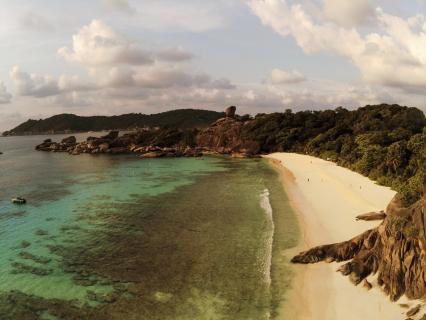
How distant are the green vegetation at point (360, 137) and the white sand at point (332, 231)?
397 cm

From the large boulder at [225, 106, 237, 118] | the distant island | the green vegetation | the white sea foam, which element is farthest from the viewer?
the large boulder at [225, 106, 237, 118]

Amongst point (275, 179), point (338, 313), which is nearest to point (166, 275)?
point (338, 313)

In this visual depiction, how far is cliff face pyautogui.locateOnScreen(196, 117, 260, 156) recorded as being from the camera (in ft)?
376

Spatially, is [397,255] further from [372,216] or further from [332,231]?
[372,216]

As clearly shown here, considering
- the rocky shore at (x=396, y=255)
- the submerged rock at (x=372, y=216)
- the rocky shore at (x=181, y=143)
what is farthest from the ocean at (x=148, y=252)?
the rocky shore at (x=181, y=143)

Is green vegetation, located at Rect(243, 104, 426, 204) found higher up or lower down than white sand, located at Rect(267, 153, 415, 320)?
higher up

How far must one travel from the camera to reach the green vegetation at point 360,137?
52531 millimetres

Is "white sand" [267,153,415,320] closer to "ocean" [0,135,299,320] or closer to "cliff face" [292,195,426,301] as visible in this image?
"cliff face" [292,195,426,301]

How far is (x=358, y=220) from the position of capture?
34375 mm

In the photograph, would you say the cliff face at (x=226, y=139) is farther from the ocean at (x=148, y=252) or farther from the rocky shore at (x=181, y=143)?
the ocean at (x=148, y=252)

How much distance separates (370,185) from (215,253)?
32469 mm

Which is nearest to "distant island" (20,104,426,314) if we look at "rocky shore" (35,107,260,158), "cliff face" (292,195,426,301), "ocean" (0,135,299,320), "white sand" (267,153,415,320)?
"cliff face" (292,195,426,301)

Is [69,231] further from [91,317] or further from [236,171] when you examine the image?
[236,171]

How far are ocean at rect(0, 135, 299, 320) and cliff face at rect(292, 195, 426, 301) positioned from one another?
512cm
